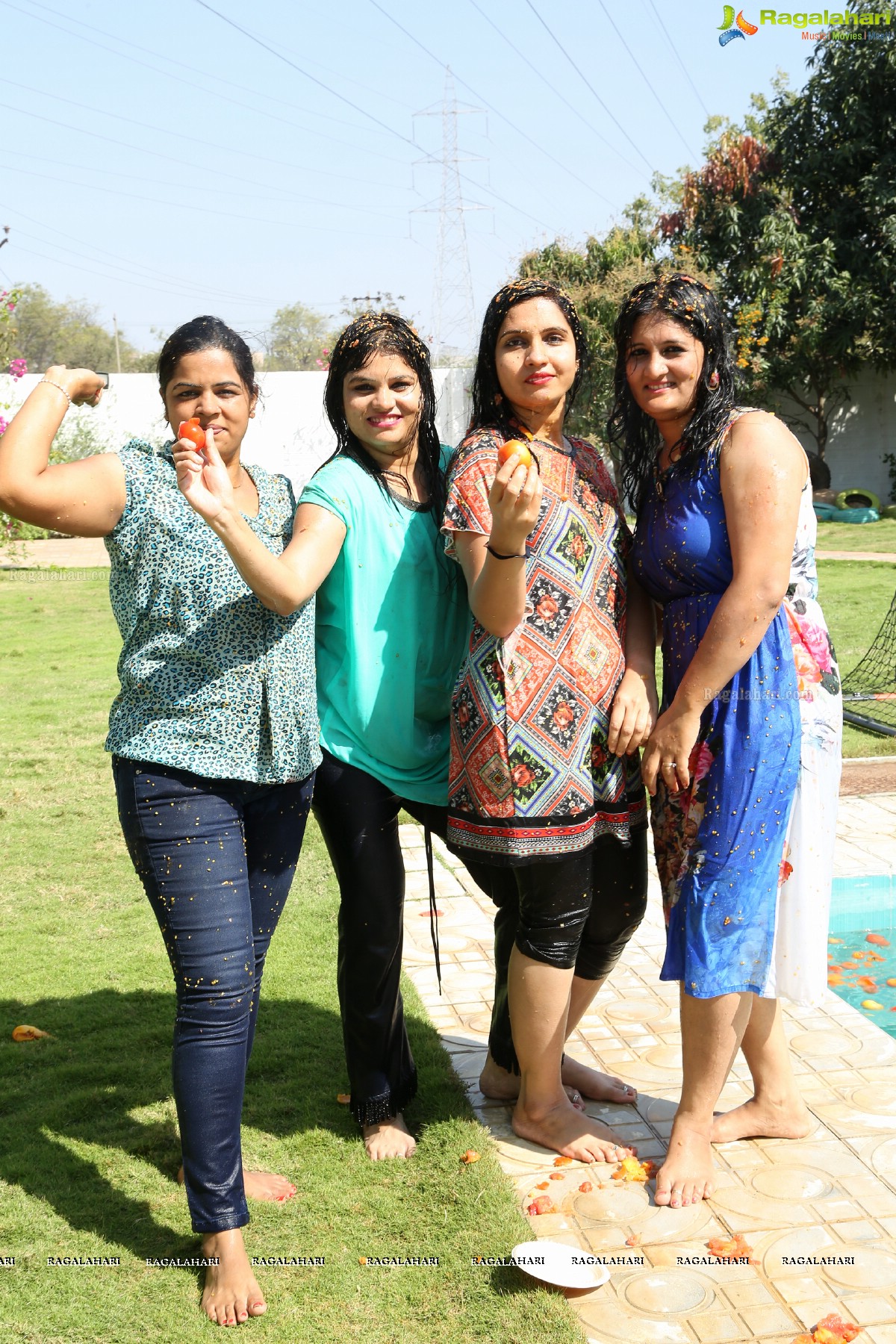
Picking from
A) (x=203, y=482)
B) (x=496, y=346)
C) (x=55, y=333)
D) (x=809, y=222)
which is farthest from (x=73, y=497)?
(x=55, y=333)

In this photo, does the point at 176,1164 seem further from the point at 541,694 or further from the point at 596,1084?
the point at 541,694

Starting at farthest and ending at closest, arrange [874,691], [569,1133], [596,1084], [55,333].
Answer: [55,333]
[874,691]
[596,1084]
[569,1133]

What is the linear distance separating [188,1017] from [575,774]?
3.36 feet

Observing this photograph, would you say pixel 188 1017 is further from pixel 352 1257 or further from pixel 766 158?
pixel 766 158

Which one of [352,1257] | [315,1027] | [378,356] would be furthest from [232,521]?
[315,1027]

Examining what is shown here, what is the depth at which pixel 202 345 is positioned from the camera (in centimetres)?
256

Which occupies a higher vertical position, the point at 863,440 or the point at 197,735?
the point at 863,440

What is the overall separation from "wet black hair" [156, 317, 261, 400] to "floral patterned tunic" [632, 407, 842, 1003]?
1027 mm

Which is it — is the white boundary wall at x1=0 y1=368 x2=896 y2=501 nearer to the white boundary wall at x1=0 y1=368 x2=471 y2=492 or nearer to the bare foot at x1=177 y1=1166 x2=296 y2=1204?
the white boundary wall at x1=0 y1=368 x2=471 y2=492

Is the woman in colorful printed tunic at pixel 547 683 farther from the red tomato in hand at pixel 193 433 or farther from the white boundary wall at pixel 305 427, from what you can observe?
the white boundary wall at pixel 305 427

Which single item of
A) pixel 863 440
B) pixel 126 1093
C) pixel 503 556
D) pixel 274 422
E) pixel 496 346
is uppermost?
pixel 274 422

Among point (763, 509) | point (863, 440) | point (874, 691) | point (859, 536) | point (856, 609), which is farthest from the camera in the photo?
point (863, 440)

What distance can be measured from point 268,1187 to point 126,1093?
747 mm

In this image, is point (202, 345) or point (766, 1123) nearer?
point (202, 345)
